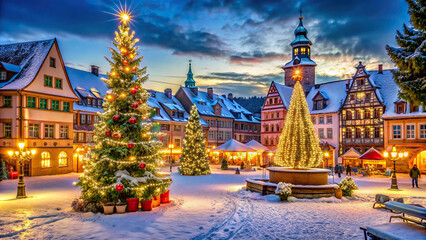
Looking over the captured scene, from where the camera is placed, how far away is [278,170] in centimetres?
1902

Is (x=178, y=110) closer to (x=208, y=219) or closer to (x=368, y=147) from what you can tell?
(x=368, y=147)

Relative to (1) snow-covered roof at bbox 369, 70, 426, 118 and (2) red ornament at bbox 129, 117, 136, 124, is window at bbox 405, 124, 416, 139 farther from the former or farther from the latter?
(2) red ornament at bbox 129, 117, 136, 124

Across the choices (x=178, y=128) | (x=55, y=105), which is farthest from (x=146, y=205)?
(x=178, y=128)

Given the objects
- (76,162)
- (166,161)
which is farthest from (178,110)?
(76,162)

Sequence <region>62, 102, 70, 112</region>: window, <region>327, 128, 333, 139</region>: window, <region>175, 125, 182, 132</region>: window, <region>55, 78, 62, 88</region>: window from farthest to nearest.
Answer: <region>175, 125, 182, 132</region>: window, <region>327, 128, 333, 139</region>: window, <region>62, 102, 70, 112</region>: window, <region>55, 78, 62, 88</region>: window

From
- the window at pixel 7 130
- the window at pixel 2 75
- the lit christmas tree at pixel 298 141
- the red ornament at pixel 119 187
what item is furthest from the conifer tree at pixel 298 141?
the window at pixel 2 75

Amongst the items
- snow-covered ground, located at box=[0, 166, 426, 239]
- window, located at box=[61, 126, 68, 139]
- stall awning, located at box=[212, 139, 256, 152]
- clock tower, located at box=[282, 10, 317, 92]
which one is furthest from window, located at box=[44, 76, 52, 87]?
clock tower, located at box=[282, 10, 317, 92]

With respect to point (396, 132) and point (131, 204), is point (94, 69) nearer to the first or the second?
point (131, 204)

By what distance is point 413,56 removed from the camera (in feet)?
36.7

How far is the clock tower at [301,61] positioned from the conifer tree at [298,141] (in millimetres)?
36258

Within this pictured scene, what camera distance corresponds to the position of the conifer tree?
18.8m

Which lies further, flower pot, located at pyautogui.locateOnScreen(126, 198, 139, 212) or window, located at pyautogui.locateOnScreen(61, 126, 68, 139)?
window, located at pyautogui.locateOnScreen(61, 126, 68, 139)

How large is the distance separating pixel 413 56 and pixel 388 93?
3274cm

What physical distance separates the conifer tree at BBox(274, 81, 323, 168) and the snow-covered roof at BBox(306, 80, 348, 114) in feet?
90.8
